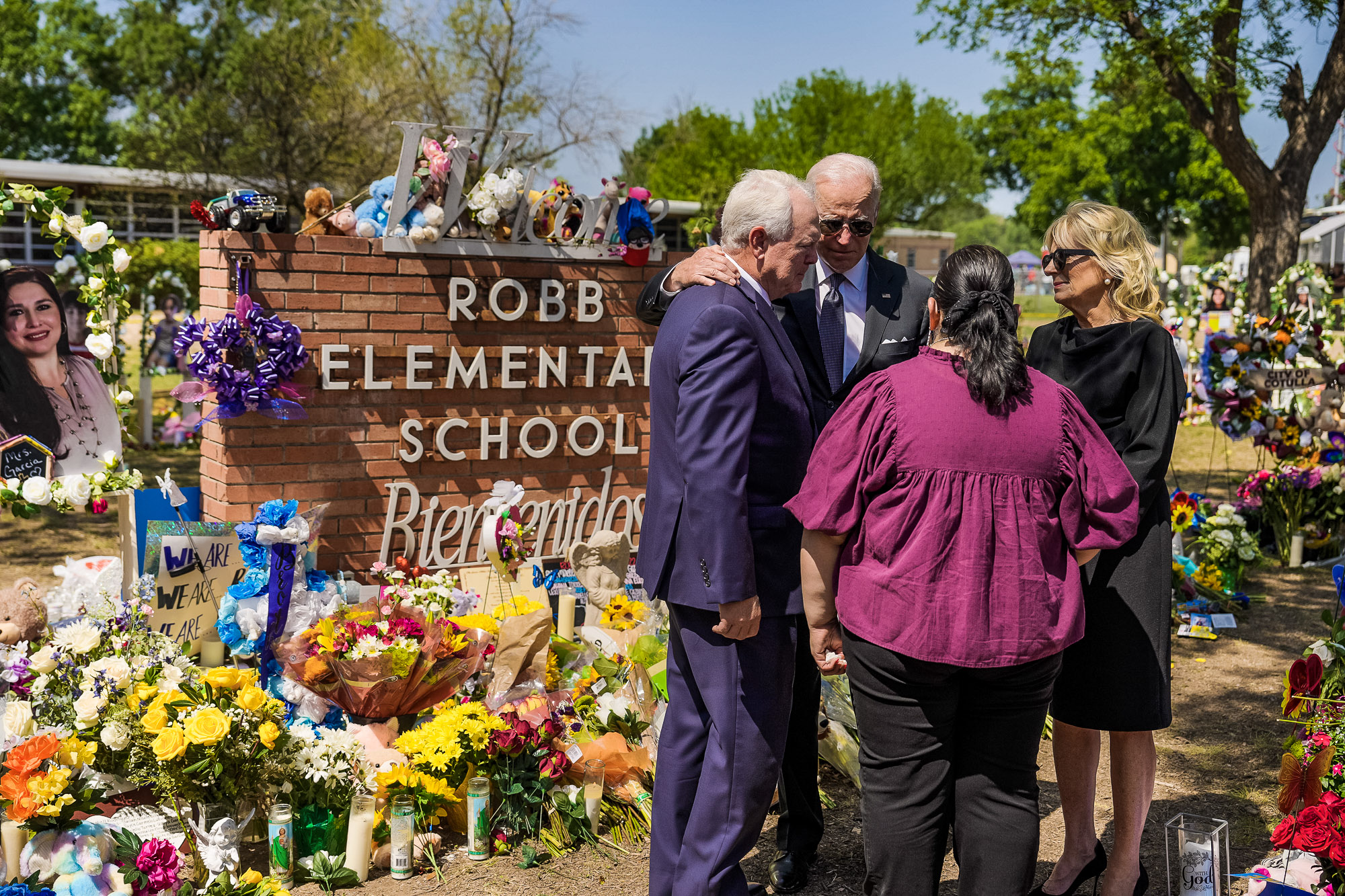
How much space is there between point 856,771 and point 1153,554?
1.39 metres

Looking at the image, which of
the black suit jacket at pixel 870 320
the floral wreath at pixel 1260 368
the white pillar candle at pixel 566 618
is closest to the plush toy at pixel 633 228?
the white pillar candle at pixel 566 618

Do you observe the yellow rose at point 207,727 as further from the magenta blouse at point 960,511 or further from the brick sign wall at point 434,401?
the brick sign wall at point 434,401

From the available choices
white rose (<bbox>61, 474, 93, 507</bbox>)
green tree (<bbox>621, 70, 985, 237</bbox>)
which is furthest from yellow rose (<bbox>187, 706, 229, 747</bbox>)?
green tree (<bbox>621, 70, 985, 237</bbox>)

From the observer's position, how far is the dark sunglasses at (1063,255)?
8.79 ft

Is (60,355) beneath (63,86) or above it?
beneath

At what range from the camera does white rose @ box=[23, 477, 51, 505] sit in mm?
3510

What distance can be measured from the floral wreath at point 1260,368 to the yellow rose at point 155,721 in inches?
262

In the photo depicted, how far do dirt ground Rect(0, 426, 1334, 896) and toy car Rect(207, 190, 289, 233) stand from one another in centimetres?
261

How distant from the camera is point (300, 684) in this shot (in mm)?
3473

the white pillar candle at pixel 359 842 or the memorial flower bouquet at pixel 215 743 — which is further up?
the memorial flower bouquet at pixel 215 743

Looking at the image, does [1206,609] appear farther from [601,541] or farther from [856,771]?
[601,541]

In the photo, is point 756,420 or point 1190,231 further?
point 1190,231

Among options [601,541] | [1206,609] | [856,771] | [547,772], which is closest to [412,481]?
[601,541]

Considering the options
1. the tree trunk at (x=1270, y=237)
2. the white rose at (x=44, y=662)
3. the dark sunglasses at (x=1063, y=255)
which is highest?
the tree trunk at (x=1270, y=237)
